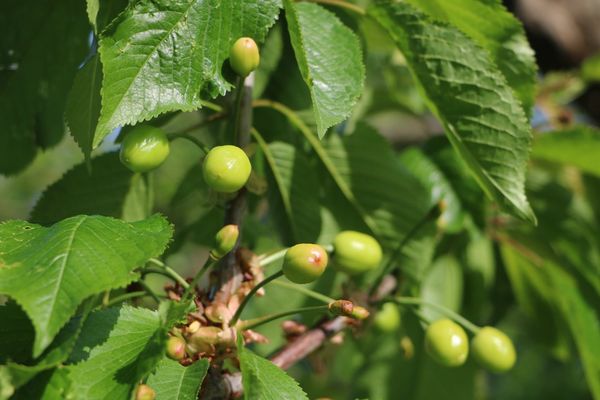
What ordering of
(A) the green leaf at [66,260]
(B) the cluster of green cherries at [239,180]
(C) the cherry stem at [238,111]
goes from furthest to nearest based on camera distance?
(C) the cherry stem at [238,111] → (B) the cluster of green cherries at [239,180] → (A) the green leaf at [66,260]

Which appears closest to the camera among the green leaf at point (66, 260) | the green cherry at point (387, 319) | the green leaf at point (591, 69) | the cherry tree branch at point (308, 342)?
the green leaf at point (66, 260)

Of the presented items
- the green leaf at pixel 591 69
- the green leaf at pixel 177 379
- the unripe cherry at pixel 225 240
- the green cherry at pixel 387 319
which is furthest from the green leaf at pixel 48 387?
the green leaf at pixel 591 69

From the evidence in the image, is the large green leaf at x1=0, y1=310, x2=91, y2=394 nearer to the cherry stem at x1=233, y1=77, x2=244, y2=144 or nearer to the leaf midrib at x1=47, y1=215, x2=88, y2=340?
the leaf midrib at x1=47, y1=215, x2=88, y2=340

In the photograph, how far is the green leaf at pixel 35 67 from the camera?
1.27 m

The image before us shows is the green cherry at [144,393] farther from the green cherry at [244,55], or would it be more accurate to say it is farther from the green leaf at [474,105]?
the green leaf at [474,105]

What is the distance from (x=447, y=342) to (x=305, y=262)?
378 millimetres

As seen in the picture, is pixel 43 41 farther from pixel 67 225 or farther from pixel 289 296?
pixel 289 296

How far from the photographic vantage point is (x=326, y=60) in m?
1.04

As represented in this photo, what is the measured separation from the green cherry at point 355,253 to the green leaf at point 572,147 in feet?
2.54

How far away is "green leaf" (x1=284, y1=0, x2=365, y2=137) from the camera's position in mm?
959

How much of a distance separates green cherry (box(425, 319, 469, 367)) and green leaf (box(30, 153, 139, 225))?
0.58 m

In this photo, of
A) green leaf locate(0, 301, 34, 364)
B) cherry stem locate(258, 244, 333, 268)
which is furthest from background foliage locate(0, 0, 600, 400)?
cherry stem locate(258, 244, 333, 268)

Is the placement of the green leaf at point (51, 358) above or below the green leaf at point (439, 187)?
above

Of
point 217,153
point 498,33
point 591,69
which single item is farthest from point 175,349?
point 591,69
